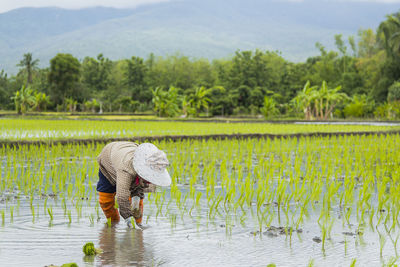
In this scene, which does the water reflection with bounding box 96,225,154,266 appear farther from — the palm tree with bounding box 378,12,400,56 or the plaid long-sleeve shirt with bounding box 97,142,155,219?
the palm tree with bounding box 378,12,400,56

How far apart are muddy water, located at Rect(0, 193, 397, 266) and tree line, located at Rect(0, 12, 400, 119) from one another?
2103cm

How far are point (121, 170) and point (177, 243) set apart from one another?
600mm

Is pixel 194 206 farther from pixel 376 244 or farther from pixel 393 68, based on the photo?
pixel 393 68

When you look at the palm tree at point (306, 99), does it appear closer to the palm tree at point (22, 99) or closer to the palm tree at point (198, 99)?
the palm tree at point (198, 99)

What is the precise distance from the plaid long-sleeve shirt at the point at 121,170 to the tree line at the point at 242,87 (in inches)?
842

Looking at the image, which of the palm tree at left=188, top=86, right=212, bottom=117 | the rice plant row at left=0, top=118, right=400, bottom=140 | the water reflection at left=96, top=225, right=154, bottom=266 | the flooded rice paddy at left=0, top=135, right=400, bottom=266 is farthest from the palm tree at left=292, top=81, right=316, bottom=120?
the water reflection at left=96, top=225, right=154, bottom=266

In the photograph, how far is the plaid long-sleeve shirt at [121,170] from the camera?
10.8 ft

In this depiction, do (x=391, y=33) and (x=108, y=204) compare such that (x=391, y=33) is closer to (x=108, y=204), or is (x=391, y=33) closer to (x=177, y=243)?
(x=108, y=204)

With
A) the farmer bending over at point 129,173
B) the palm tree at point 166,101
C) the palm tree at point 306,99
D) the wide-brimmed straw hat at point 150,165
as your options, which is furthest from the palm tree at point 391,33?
the wide-brimmed straw hat at point 150,165

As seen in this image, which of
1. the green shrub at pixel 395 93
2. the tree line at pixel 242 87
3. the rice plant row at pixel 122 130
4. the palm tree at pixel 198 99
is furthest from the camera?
the palm tree at pixel 198 99

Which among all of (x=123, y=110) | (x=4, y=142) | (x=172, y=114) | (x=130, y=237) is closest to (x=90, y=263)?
(x=130, y=237)

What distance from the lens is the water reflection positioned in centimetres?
298

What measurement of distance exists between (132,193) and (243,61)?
30212mm

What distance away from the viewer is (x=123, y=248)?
327 centimetres
